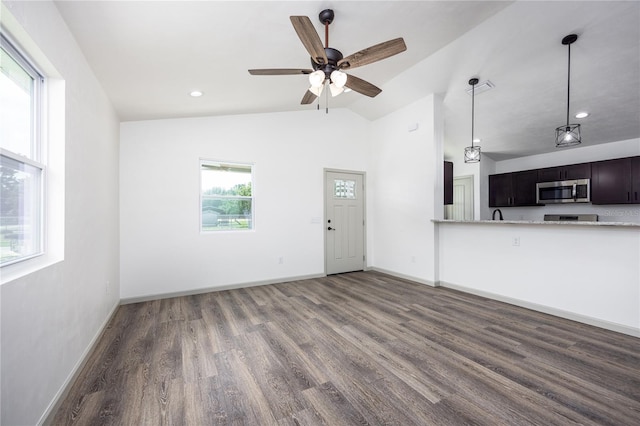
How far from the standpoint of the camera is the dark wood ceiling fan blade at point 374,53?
6.91ft

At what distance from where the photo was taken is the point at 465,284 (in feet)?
13.5

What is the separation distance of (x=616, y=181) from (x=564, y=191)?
752 mm

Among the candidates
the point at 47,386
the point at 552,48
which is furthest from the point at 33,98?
the point at 552,48

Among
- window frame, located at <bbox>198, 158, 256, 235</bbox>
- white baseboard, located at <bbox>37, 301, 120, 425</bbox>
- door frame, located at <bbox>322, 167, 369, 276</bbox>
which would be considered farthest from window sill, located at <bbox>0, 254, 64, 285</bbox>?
door frame, located at <bbox>322, 167, 369, 276</bbox>

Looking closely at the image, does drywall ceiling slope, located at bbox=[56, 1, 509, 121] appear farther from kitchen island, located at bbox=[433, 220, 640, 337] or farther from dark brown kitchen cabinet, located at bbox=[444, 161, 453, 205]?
kitchen island, located at bbox=[433, 220, 640, 337]

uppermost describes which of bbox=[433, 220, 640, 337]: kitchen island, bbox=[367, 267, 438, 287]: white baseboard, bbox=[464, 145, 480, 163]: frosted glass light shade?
bbox=[464, 145, 480, 163]: frosted glass light shade

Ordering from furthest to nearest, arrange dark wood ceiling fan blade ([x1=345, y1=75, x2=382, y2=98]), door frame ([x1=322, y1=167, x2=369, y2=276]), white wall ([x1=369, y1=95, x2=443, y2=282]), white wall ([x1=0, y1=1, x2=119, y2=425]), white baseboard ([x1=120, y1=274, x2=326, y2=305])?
door frame ([x1=322, y1=167, x2=369, y2=276])
white wall ([x1=369, y1=95, x2=443, y2=282])
white baseboard ([x1=120, y1=274, x2=326, y2=305])
dark wood ceiling fan blade ([x1=345, y1=75, x2=382, y2=98])
white wall ([x1=0, y1=1, x2=119, y2=425])

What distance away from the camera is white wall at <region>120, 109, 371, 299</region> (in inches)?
150

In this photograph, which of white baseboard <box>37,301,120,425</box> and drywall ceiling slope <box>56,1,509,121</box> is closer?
white baseboard <box>37,301,120,425</box>

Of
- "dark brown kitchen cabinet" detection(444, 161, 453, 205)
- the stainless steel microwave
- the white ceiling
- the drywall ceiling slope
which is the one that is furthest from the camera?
the stainless steel microwave

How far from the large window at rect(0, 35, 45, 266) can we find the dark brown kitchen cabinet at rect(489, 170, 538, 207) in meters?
7.97

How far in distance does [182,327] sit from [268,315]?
92 cm

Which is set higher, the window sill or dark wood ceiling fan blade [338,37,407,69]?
dark wood ceiling fan blade [338,37,407,69]

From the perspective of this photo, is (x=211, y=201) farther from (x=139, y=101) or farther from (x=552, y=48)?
(x=552, y=48)
